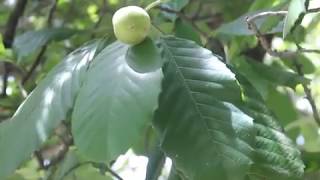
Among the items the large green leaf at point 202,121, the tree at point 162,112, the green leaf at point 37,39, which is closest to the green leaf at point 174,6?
the green leaf at point 37,39

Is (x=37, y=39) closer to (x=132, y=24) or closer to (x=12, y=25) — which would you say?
(x=12, y=25)

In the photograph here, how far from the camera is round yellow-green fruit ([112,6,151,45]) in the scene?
789 millimetres

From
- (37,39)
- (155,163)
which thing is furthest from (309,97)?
(37,39)

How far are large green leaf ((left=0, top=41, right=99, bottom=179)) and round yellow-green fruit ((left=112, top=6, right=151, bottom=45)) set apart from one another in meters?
0.11

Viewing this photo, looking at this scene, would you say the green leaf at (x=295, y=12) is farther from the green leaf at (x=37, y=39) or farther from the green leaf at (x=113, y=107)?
the green leaf at (x=37, y=39)

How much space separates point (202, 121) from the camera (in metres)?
0.83

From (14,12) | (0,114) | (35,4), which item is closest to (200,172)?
(0,114)

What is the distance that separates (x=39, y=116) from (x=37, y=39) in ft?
1.90

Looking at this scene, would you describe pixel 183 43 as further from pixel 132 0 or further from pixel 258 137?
pixel 132 0

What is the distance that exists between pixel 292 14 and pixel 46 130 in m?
0.33

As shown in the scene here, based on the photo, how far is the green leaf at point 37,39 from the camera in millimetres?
1368

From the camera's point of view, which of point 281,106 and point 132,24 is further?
point 281,106

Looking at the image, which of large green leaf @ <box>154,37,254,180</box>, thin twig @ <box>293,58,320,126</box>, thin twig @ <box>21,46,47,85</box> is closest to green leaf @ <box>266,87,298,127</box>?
thin twig @ <box>293,58,320,126</box>

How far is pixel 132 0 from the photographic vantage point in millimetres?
1262
